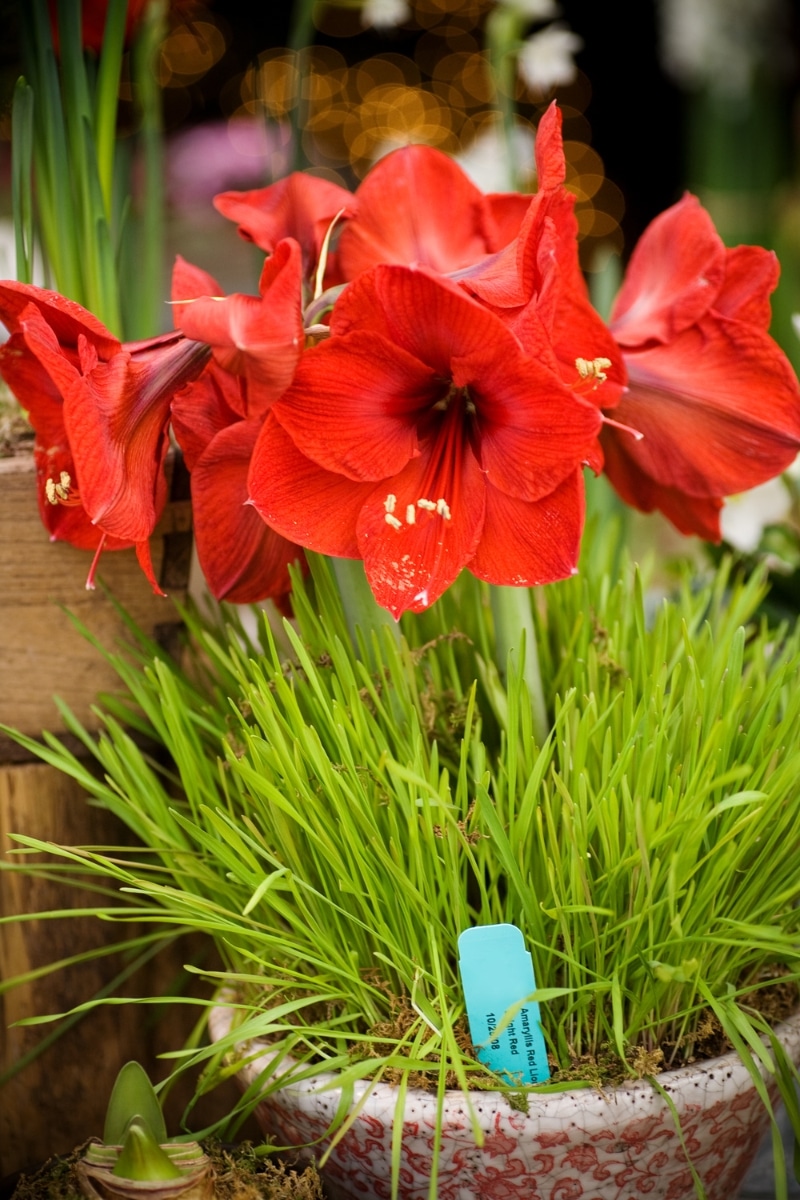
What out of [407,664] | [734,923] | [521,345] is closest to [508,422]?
[521,345]

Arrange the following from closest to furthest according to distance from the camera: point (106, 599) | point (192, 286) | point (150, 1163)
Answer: point (150, 1163), point (192, 286), point (106, 599)

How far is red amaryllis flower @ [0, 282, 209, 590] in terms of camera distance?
450 mm

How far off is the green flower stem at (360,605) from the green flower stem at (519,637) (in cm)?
6

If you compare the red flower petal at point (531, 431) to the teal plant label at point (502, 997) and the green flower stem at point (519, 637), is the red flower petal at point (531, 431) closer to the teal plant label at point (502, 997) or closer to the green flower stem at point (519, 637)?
the green flower stem at point (519, 637)

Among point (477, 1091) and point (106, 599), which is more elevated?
point (106, 599)

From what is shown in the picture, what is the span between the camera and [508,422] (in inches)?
18.6

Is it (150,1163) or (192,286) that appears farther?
(192,286)

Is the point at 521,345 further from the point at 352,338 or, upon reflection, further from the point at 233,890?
the point at 233,890

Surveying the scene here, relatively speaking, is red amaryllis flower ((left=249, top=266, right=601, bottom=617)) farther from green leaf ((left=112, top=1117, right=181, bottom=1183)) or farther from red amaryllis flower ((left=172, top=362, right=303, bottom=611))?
green leaf ((left=112, top=1117, right=181, bottom=1183))

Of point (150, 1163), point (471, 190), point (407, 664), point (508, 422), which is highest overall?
point (471, 190)

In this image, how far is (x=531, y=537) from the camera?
47 cm

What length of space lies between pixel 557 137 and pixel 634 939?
0.38 m

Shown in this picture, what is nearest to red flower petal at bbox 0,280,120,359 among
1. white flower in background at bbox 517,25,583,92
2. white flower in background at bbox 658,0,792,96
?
white flower in background at bbox 517,25,583,92

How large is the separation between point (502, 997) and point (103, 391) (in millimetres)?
339
